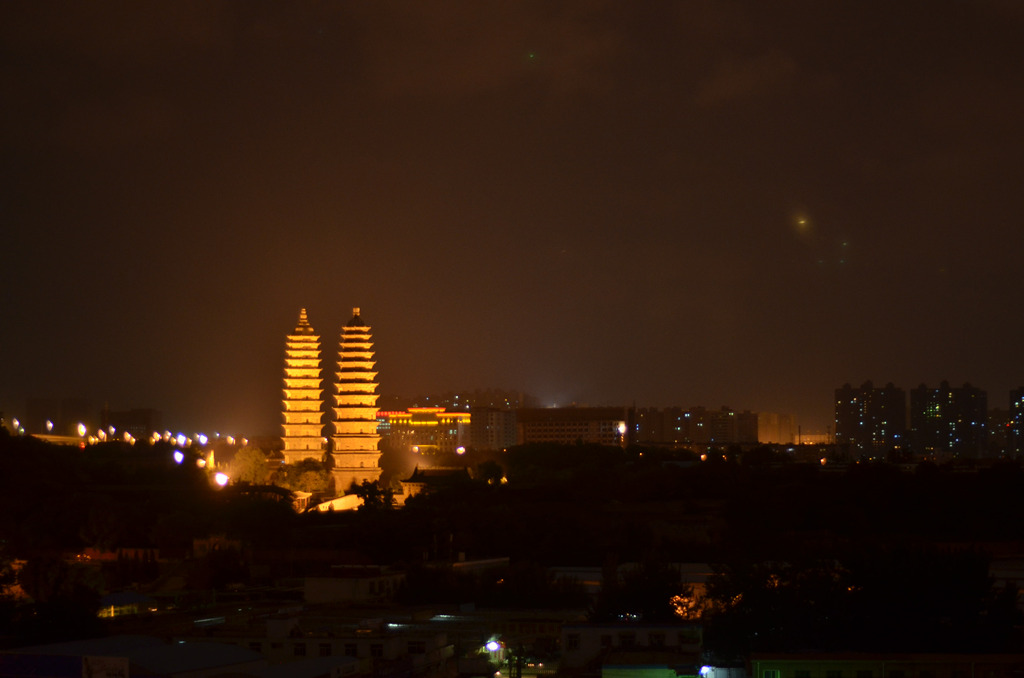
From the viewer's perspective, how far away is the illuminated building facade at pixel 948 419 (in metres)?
75.6

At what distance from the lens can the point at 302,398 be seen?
40844mm

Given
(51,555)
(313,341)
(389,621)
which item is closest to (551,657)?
(389,621)

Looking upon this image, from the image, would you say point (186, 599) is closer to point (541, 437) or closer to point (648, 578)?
point (648, 578)

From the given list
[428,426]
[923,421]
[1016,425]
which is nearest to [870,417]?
[923,421]

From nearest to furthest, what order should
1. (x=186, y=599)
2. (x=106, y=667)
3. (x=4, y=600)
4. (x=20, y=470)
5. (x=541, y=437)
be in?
(x=106, y=667) → (x=4, y=600) → (x=186, y=599) → (x=20, y=470) → (x=541, y=437)

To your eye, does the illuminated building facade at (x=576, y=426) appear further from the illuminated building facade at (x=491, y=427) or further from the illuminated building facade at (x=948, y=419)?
the illuminated building facade at (x=948, y=419)

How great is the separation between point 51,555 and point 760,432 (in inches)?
2812

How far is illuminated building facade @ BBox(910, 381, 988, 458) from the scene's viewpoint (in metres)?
75.6

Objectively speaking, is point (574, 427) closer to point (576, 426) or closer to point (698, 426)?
point (576, 426)

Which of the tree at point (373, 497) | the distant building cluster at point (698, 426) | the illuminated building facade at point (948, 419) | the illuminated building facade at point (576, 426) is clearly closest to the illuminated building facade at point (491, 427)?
the illuminated building facade at point (576, 426)

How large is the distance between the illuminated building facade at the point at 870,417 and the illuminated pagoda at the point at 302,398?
43.0 meters

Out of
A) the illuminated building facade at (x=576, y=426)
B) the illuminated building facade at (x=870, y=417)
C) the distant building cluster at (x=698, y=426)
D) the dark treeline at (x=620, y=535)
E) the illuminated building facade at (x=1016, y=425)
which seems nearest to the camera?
the dark treeline at (x=620, y=535)

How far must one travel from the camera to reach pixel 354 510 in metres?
31.2

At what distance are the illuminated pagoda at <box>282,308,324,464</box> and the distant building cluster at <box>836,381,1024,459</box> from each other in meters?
38.7
